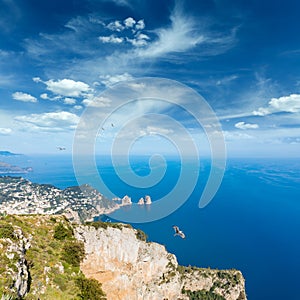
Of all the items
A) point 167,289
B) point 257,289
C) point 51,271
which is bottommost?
point 257,289

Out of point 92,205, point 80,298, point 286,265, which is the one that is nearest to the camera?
point 80,298

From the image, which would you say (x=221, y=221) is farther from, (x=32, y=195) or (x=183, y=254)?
(x=32, y=195)

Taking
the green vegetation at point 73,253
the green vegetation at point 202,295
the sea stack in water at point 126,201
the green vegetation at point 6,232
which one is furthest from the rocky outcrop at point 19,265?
the sea stack in water at point 126,201

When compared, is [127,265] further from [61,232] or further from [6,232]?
[6,232]

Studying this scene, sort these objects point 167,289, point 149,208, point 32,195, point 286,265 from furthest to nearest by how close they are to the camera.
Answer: point 149,208 → point 32,195 → point 286,265 → point 167,289

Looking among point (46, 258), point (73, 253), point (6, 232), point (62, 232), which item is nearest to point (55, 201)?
point (62, 232)

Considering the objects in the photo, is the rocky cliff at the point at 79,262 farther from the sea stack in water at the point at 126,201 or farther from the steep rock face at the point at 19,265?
the sea stack in water at the point at 126,201

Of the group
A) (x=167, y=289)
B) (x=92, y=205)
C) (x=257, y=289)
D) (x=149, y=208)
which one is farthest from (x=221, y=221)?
(x=167, y=289)
